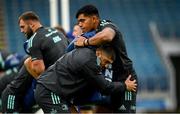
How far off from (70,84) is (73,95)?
18 cm

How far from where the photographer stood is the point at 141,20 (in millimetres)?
19125

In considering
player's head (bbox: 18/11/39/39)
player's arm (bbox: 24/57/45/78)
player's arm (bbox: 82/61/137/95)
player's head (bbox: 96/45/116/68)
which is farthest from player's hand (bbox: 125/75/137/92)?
player's head (bbox: 18/11/39/39)

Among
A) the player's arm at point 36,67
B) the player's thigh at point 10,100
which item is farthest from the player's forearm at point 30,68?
the player's thigh at point 10,100

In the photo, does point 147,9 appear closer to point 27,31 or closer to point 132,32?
point 132,32

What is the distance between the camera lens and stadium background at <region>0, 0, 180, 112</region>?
1694 centimetres

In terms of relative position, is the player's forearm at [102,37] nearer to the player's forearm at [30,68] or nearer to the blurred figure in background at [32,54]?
the blurred figure in background at [32,54]

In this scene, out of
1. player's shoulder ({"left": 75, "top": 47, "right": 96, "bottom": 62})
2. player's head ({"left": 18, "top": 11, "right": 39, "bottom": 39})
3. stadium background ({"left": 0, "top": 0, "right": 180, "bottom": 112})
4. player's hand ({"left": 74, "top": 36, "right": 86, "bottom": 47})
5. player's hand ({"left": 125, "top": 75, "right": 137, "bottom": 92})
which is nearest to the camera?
player's shoulder ({"left": 75, "top": 47, "right": 96, "bottom": 62})

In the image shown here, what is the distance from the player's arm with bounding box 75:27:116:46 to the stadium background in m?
9.36

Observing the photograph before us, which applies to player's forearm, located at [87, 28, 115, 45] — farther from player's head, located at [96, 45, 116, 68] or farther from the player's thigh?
the player's thigh

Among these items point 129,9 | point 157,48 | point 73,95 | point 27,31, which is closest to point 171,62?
point 157,48

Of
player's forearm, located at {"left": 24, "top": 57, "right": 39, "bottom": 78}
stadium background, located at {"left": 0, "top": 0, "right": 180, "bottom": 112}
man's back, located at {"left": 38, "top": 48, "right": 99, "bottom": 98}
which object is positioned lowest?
stadium background, located at {"left": 0, "top": 0, "right": 180, "bottom": 112}

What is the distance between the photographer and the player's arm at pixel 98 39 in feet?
22.4

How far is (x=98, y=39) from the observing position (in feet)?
22.4

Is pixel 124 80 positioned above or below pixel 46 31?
below
